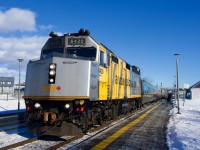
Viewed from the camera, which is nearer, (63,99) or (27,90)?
(63,99)

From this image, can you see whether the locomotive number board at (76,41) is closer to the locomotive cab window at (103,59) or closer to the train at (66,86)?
the train at (66,86)

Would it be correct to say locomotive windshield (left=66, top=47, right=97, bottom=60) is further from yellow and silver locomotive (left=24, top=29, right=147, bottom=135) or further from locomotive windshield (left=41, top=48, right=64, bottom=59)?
Answer: locomotive windshield (left=41, top=48, right=64, bottom=59)

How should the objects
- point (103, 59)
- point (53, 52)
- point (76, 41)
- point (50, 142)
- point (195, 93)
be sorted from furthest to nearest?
point (195, 93), point (103, 59), point (76, 41), point (53, 52), point (50, 142)

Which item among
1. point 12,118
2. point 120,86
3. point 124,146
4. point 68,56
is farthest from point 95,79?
point 12,118

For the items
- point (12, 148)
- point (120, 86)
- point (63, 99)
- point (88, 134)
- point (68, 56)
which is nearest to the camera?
point (12, 148)

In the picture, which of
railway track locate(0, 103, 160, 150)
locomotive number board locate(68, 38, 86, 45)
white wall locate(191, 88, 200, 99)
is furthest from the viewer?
white wall locate(191, 88, 200, 99)

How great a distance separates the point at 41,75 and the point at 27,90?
Result: 0.99m

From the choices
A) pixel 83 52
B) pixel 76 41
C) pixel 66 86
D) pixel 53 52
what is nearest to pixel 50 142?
pixel 66 86

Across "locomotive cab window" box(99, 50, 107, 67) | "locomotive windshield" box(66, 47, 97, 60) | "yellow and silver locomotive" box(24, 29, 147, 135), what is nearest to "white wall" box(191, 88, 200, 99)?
"locomotive cab window" box(99, 50, 107, 67)

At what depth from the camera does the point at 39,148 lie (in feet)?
29.7

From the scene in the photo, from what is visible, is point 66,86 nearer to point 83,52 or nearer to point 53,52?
point 53,52

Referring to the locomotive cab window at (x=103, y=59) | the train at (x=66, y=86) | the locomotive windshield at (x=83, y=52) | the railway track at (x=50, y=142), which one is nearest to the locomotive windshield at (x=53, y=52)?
the train at (x=66, y=86)

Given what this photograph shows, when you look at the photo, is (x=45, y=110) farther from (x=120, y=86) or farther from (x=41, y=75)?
(x=120, y=86)

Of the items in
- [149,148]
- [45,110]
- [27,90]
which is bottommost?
[149,148]
